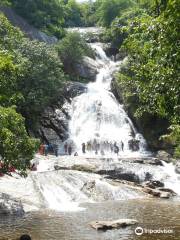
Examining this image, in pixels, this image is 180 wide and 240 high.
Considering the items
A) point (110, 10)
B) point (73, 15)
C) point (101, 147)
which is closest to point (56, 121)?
point (101, 147)

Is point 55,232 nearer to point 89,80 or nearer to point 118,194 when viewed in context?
point 118,194

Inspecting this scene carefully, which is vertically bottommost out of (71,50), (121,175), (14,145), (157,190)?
(157,190)

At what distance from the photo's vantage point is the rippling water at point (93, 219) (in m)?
16.1

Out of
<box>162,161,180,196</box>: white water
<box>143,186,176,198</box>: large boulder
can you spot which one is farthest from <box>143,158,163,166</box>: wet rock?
<box>143,186,176,198</box>: large boulder

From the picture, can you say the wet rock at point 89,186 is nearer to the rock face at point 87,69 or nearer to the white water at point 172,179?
the white water at point 172,179

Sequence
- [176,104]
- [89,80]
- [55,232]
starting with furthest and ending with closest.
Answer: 1. [89,80]
2. [55,232]
3. [176,104]

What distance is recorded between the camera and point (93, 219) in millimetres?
19547

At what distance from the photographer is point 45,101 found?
4612 centimetres

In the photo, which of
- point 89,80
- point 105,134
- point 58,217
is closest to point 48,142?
point 105,134

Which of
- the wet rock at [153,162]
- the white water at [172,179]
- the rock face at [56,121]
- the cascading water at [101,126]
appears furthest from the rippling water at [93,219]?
the rock face at [56,121]

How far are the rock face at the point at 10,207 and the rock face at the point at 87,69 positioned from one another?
41.2m

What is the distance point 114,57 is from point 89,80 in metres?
10.8

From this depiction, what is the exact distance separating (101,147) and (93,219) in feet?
89.2

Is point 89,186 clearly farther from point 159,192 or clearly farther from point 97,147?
point 97,147
